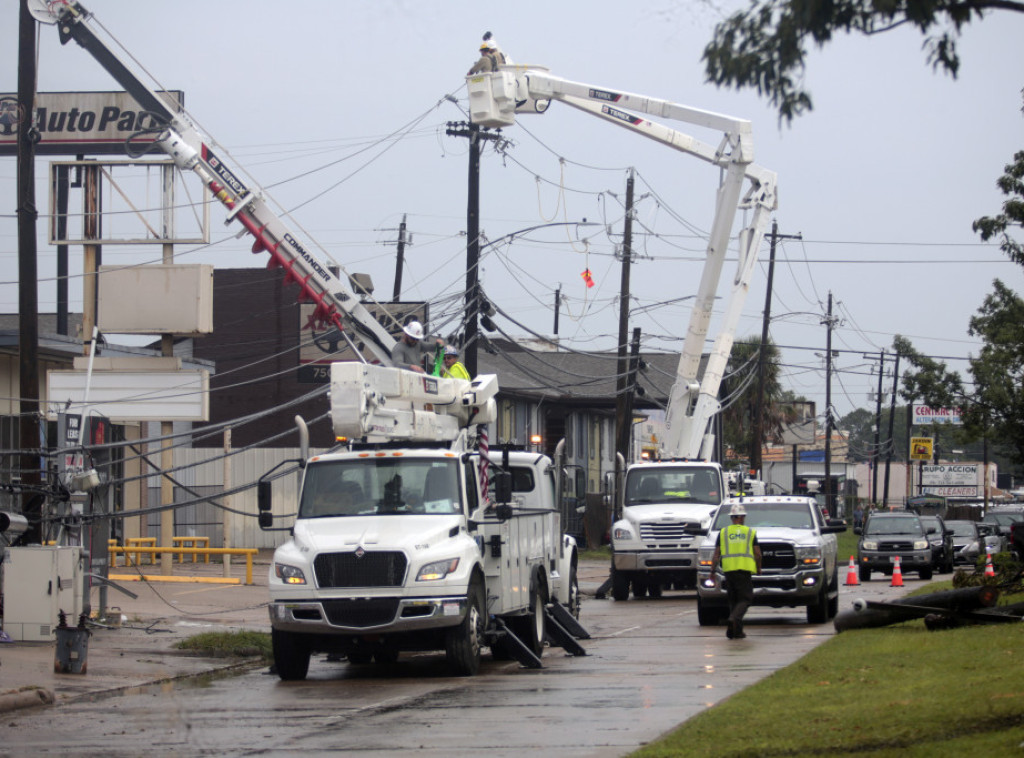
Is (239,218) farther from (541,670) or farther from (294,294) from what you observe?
(294,294)

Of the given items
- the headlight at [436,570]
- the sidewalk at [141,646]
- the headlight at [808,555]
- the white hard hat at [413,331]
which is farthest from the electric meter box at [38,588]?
the headlight at [808,555]

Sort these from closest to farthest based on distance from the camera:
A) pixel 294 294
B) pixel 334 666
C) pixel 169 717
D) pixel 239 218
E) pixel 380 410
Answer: pixel 169 717
pixel 380 410
pixel 334 666
pixel 239 218
pixel 294 294

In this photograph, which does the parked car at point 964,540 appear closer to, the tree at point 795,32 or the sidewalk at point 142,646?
the sidewalk at point 142,646

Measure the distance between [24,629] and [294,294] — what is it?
30507 mm

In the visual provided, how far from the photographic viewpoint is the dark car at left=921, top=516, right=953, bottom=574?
3725 centimetres

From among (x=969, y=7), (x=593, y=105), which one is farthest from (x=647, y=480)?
(x=969, y=7)

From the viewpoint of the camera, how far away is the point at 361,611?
47.3 ft

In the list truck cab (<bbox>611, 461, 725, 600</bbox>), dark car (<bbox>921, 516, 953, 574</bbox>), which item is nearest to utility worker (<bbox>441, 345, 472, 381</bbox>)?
truck cab (<bbox>611, 461, 725, 600</bbox>)

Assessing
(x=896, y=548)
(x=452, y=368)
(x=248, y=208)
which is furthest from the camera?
(x=896, y=548)

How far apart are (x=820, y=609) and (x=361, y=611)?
374 inches

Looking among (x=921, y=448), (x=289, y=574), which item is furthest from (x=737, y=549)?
(x=921, y=448)

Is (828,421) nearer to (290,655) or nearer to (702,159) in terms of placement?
(702,159)

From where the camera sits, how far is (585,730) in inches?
424

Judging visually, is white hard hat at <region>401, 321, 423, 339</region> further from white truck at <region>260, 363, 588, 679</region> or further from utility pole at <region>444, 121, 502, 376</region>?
utility pole at <region>444, 121, 502, 376</region>
